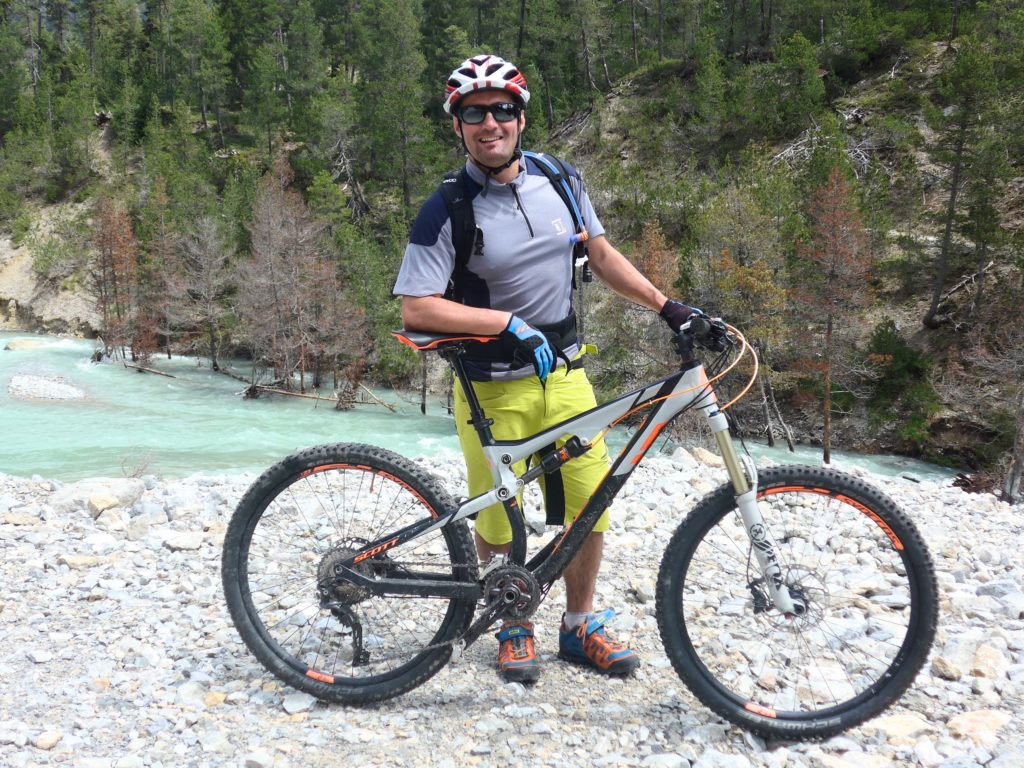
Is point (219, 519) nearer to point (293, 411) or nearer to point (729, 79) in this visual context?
point (293, 411)

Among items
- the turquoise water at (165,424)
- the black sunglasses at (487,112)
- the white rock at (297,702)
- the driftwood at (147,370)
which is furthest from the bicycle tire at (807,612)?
the driftwood at (147,370)

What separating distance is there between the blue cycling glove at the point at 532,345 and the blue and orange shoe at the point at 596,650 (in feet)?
Answer: 4.19

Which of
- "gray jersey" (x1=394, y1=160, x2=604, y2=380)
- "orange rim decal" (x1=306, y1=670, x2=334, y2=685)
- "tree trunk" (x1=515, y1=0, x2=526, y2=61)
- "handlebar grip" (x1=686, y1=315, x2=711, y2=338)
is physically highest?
"tree trunk" (x1=515, y1=0, x2=526, y2=61)

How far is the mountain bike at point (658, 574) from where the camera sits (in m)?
2.71

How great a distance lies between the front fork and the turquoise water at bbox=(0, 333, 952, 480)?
9894mm

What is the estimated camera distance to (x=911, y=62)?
37844mm

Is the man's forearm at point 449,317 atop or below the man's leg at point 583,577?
atop

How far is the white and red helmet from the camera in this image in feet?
9.33

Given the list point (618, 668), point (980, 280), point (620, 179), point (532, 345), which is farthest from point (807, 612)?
point (620, 179)

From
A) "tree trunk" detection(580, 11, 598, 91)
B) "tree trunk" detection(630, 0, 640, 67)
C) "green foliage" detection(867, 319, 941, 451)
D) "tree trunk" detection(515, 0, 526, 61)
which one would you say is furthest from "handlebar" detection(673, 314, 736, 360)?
"tree trunk" detection(515, 0, 526, 61)

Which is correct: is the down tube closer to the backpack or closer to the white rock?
the backpack

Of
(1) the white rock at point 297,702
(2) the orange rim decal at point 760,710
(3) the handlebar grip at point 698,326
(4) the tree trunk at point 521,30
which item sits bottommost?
(1) the white rock at point 297,702

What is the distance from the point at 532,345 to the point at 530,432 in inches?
24.4

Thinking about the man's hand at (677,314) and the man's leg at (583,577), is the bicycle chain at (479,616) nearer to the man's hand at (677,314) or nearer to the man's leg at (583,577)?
the man's leg at (583,577)
